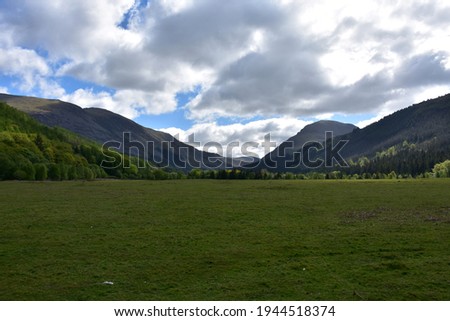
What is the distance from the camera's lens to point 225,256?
21812mm

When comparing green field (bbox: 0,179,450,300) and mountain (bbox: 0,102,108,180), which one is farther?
mountain (bbox: 0,102,108,180)

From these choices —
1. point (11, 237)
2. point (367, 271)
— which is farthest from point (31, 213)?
point (367, 271)

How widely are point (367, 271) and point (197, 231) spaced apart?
14.8m

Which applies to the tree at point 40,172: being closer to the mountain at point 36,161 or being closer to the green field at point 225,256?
the mountain at point 36,161

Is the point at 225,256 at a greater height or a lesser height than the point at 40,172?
lesser

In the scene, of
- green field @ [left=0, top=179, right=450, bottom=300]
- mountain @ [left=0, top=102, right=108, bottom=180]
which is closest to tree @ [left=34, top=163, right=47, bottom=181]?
mountain @ [left=0, top=102, right=108, bottom=180]

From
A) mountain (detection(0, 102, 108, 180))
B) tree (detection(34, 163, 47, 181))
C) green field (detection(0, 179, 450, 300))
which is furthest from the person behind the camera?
tree (detection(34, 163, 47, 181))

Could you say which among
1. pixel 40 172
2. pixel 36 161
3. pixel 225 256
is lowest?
pixel 225 256

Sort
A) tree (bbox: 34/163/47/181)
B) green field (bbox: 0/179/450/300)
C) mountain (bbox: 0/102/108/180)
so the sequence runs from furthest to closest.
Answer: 1. tree (bbox: 34/163/47/181)
2. mountain (bbox: 0/102/108/180)
3. green field (bbox: 0/179/450/300)

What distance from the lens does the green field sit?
16.1 metres

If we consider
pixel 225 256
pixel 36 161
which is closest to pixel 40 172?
pixel 36 161

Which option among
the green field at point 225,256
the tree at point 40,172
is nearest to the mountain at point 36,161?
the tree at point 40,172

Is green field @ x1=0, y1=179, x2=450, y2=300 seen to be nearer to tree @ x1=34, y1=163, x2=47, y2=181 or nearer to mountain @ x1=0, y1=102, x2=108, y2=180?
tree @ x1=34, y1=163, x2=47, y2=181

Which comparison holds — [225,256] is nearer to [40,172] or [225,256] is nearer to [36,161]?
[40,172]
